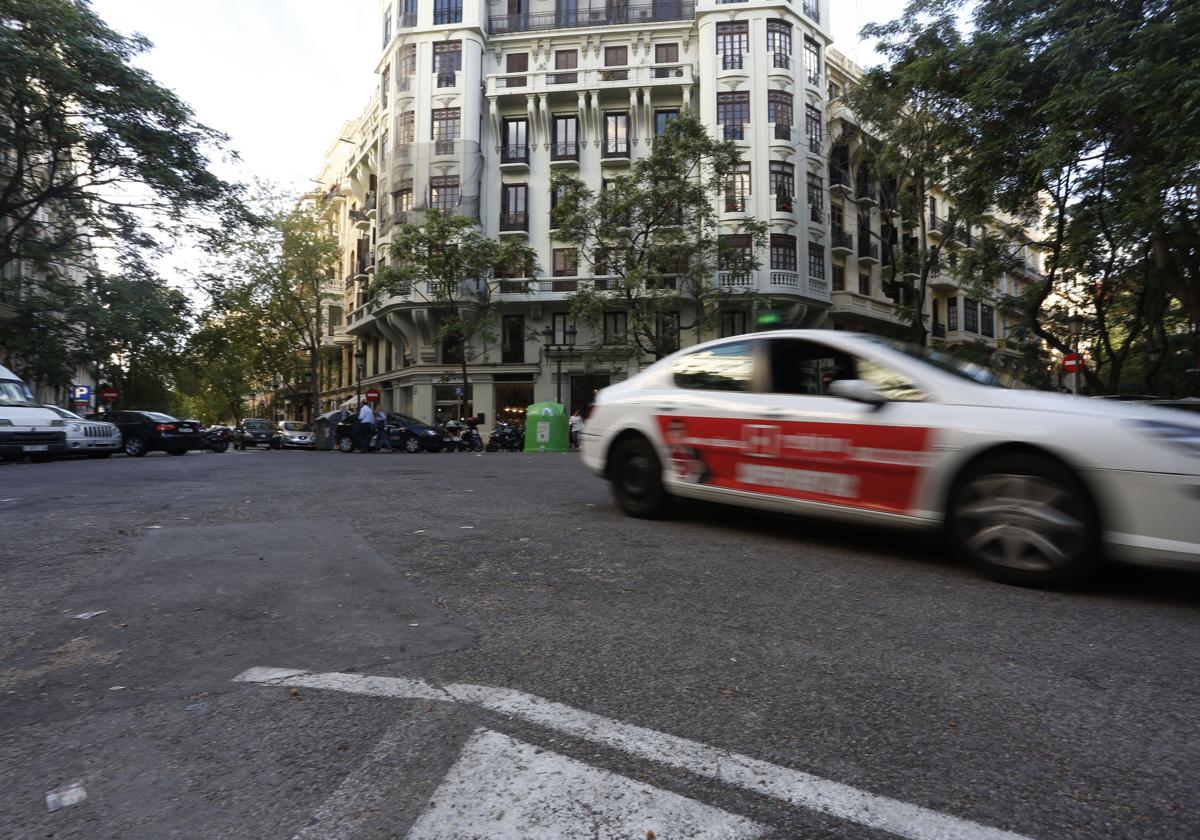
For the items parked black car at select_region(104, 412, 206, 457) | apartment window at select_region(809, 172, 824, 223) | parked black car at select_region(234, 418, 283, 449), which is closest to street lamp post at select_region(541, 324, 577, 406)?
apartment window at select_region(809, 172, 824, 223)

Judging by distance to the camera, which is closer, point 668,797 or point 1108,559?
point 668,797

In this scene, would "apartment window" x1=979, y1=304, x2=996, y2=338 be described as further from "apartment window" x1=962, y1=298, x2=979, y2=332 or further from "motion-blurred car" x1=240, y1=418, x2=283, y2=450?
"motion-blurred car" x1=240, y1=418, x2=283, y2=450

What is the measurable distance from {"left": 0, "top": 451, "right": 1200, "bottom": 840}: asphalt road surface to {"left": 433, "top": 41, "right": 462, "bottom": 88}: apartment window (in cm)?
3534

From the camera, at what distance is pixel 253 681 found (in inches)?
97.9

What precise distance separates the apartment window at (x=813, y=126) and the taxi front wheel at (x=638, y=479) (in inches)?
1278

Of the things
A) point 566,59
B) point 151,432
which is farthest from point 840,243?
point 151,432

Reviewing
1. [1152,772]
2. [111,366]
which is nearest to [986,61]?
[1152,772]

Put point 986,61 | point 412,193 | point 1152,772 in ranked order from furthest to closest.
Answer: point 412,193 → point 986,61 → point 1152,772

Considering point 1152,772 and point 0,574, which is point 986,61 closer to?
point 1152,772

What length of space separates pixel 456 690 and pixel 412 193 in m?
36.3

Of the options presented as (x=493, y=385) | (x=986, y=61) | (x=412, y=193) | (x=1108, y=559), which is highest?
(x=412, y=193)

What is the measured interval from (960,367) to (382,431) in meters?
23.7

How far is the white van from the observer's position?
15.9m

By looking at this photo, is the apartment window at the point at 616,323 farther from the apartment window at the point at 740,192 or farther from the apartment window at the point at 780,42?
the apartment window at the point at 780,42
